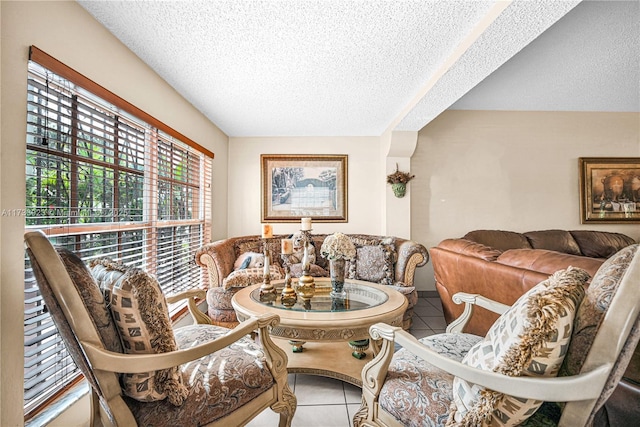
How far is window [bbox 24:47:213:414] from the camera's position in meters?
1.26

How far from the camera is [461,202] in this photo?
149 inches

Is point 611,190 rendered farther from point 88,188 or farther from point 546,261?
point 88,188

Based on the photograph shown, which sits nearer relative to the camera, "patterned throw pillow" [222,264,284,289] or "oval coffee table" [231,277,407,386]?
"oval coffee table" [231,277,407,386]

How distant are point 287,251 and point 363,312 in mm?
698

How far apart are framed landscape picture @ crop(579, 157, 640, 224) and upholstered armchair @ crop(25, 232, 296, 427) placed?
497 centimetres

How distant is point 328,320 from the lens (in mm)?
1506

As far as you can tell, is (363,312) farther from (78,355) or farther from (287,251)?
(78,355)

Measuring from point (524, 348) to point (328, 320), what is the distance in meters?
0.95

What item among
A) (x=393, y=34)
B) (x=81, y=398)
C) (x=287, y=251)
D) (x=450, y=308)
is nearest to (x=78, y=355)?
(x=81, y=398)

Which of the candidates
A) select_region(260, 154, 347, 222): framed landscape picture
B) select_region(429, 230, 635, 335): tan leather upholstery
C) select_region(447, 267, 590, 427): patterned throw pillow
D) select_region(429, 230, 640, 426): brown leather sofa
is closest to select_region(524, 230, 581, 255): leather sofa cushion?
select_region(429, 230, 635, 335): tan leather upholstery

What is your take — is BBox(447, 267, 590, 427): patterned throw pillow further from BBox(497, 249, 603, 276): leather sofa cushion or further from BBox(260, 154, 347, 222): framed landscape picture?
BBox(260, 154, 347, 222): framed landscape picture

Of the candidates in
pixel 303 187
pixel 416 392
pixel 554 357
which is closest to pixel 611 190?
pixel 303 187

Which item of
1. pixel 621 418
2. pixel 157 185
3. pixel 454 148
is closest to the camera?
A: pixel 621 418

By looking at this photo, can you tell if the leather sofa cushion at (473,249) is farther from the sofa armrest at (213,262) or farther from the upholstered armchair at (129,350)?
the sofa armrest at (213,262)
